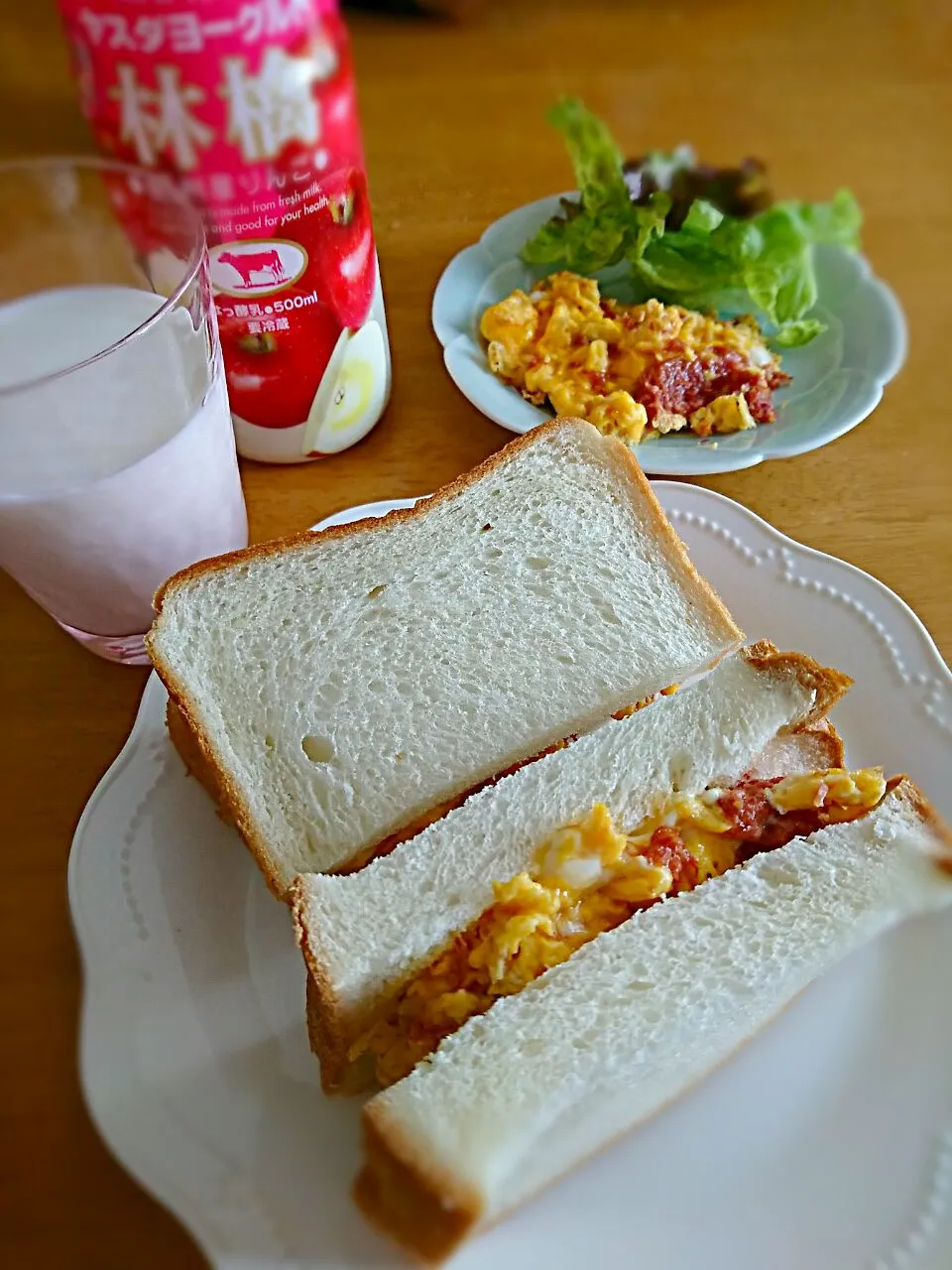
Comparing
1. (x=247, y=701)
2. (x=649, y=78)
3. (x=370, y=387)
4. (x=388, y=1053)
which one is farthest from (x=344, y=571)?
(x=649, y=78)

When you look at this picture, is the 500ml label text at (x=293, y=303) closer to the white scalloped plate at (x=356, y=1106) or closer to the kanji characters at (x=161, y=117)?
the kanji characters at (x=161, y=117)

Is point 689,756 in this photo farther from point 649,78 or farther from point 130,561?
point 649,78

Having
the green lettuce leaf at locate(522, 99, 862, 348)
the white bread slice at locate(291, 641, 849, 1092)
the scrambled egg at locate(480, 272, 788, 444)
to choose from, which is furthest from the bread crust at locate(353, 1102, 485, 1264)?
the green lettuce leaf at locate(522, 99, 862, 348)

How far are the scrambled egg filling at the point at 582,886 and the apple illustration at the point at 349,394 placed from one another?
81 cm

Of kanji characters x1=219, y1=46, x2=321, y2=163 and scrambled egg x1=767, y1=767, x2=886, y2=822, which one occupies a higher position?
kanji characters x1=219, y1=46, x2=321, y2=163

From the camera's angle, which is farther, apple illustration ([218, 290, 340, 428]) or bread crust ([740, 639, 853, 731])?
apple illustration ([218, 290, 340, 428])

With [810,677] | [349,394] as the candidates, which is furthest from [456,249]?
[810,677]

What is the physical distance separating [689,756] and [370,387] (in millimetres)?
827

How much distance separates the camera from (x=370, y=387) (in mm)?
1652

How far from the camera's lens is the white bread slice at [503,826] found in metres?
1.07

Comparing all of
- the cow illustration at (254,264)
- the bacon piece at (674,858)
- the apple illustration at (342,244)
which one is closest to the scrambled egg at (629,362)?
the apple illustration at (342,244)

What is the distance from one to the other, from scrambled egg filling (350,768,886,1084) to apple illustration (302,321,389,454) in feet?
2.64

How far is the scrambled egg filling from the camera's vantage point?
3.49ft

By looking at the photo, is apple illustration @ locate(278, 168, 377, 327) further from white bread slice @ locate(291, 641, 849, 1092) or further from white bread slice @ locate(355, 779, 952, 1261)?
white bread slice @ locate(355, 779, 952, 1261)
